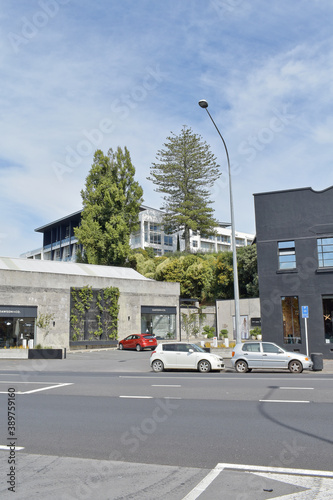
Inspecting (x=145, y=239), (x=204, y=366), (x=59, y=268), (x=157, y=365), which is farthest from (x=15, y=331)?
(x=145, y=239)

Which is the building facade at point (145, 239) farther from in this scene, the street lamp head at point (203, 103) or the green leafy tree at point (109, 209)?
the street lamp head at point (203, 103)

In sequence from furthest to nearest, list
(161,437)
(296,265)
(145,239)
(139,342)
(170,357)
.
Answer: (145,239) < (139,342) < (296,265) < (170,357) < (161,437)

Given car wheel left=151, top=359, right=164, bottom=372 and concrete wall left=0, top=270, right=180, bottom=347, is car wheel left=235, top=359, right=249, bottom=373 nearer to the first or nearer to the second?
car wheel left=151, top=359, right=164, bottom=372

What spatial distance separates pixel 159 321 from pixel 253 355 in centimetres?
2379

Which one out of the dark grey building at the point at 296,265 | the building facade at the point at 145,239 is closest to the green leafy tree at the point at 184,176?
the building facade at the point at 145,239

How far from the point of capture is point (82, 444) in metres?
7.79

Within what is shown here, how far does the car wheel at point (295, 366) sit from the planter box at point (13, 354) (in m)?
18.3

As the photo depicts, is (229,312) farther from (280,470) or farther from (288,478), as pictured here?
(288,478)

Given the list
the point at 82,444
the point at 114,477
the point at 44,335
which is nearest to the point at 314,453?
the point at 114,477

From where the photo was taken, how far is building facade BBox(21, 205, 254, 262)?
240 feet

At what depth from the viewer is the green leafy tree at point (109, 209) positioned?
48.8m

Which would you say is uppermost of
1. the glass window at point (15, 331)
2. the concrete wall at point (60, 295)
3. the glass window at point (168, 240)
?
the glass window at point (168, 240)

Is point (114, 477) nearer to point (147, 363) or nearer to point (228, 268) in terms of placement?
point (147, 363)

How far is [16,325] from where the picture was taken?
3409 cm
